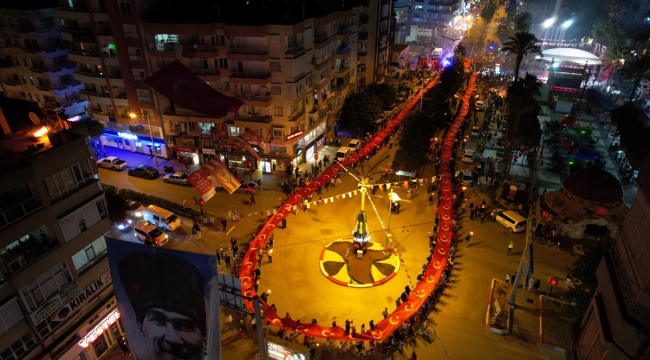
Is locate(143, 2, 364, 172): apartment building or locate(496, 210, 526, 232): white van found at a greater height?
locate(143, 2, 364, 172): apartment building

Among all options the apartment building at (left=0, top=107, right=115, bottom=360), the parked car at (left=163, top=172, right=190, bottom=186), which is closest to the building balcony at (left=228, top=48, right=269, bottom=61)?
the parked car at (left=163, top=172, right=190, bottom=186)

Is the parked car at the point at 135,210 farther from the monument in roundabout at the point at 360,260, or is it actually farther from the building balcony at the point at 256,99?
the monument in roundabout at the point at 360,260

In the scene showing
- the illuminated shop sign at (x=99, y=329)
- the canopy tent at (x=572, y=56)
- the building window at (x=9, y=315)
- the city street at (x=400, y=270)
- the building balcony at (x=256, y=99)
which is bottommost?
the city street at (x=400, y=270)

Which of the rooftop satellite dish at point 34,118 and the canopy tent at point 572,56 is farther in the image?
the canopy tent at point 572,56

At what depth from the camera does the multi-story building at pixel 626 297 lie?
717 inches

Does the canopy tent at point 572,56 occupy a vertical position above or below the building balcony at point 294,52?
below

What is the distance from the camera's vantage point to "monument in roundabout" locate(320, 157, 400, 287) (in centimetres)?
3488

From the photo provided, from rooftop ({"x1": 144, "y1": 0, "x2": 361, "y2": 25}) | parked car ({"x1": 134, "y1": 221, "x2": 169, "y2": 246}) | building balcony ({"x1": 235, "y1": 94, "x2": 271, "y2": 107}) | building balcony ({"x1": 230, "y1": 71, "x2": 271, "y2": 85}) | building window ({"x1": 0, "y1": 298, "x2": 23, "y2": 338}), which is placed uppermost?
rooftop ({"x1": 144, "y1": 0, "x2": 361, "y2": 25})

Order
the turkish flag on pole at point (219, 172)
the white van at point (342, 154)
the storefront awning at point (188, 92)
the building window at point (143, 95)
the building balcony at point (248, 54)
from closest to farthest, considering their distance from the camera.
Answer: the turkish flag on pole at point (219, 172) < the storefront awning at point (188, 92) < the building balcony at point (248, 54) < the building window at point (143, 95) < the white van at point (342, 154)

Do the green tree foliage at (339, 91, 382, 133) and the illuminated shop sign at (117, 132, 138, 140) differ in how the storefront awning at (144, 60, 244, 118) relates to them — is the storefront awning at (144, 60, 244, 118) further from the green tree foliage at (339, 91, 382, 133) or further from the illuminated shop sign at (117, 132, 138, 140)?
the green tree foliage at (339, 91, 382, 133)

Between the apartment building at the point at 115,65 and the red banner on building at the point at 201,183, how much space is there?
22.9 meters

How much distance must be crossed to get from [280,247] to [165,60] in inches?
1122

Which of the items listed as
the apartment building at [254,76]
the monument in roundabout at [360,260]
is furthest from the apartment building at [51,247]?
the apartment building at [254,76]

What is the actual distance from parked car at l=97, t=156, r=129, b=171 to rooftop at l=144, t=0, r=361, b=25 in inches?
744
